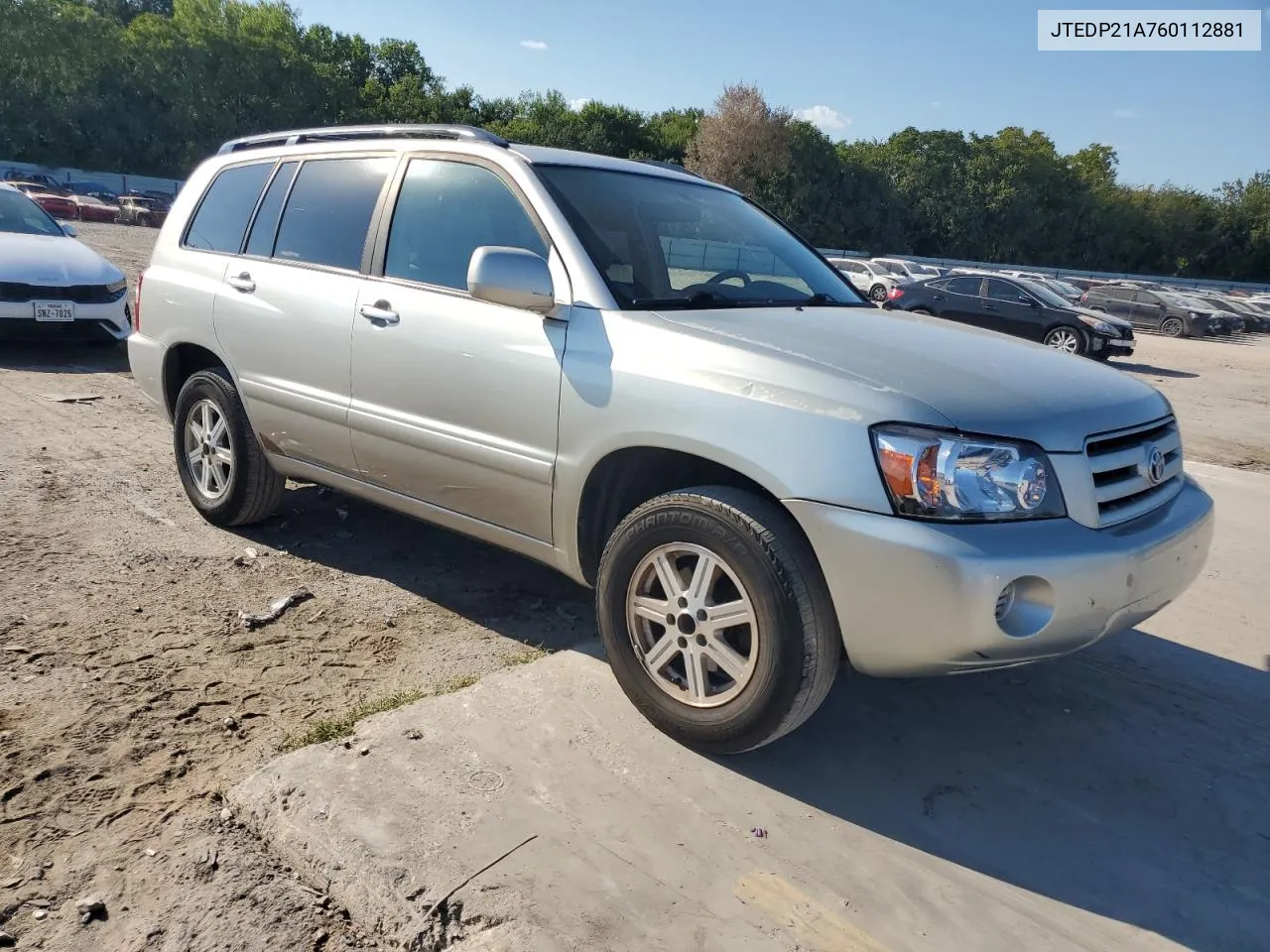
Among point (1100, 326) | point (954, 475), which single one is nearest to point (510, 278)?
point (954, 475)

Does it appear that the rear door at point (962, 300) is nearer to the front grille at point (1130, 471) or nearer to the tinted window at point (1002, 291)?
the tinted window at point (1002, 291)

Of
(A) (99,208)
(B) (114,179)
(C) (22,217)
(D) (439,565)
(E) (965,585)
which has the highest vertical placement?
(B) (114,179)

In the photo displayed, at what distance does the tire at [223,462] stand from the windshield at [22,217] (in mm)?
5850

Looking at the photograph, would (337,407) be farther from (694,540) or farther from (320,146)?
(694,540)

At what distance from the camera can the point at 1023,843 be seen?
2.69m

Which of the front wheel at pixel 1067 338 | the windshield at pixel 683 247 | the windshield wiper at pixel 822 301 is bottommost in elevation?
the front wheel at pixel 1067 338

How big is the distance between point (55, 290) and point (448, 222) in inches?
255

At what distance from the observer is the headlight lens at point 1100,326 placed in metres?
17.2

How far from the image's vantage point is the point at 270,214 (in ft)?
14.8

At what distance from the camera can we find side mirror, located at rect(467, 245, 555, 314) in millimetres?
3180

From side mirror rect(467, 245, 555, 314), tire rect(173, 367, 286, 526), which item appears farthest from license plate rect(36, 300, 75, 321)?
side mirror rect(467, 245, 555, 314)

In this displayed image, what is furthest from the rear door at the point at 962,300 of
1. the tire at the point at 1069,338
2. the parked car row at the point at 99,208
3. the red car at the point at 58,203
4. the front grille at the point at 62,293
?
the red car at the point at 58,203

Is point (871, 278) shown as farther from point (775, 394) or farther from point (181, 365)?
point (775, 394)

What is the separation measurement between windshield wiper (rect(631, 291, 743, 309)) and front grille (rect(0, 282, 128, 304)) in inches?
286
